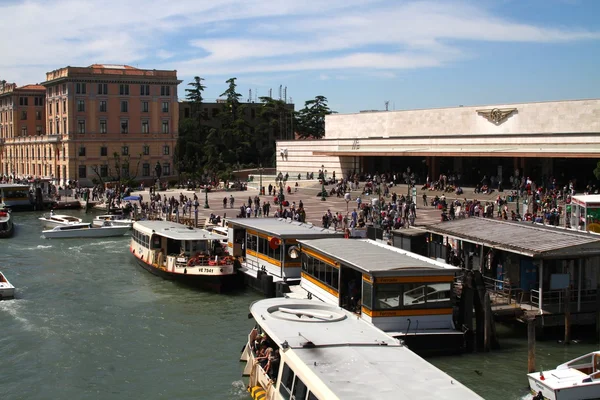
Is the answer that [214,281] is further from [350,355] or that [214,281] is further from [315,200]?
[315,200]

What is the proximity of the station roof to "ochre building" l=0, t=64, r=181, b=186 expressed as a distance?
63098 millimetres

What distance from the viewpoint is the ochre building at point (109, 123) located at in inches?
3531

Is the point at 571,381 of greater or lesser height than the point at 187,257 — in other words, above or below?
below

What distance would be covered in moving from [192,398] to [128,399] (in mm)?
1643

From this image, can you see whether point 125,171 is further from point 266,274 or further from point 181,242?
point 266,274

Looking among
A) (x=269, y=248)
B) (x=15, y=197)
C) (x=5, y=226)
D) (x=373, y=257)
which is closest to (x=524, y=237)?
(x=373, y=257)

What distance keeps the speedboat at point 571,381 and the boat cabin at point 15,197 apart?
2355 inches

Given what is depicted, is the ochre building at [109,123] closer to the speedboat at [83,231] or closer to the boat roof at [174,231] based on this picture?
the speedboat at [83,231]

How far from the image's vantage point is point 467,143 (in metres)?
64.9

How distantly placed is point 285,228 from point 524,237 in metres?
10.4

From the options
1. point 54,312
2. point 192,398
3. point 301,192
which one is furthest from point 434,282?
point 301,192

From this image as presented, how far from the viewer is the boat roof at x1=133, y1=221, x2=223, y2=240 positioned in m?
33.7

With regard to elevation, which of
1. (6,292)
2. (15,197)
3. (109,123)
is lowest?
(6,292)

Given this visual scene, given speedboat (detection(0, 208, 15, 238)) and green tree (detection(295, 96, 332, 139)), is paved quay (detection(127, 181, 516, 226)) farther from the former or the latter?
green tree (detection(295, 96, 332, 139))
